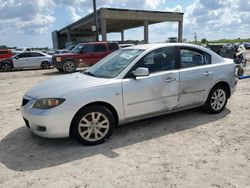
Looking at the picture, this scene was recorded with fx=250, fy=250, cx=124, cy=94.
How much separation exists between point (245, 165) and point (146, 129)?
187cm

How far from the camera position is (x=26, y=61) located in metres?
17.7

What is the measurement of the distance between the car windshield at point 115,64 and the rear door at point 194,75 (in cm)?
97

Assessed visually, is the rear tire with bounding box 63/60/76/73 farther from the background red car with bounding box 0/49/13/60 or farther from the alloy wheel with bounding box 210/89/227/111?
the alloy wheel with bounding box 210/89/227/111

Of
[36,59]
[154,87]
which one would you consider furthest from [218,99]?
[36,59]

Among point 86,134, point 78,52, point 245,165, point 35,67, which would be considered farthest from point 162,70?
point 35,67

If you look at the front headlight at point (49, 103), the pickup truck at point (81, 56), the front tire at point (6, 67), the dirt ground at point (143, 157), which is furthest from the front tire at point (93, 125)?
the front tire at point (6, 67)

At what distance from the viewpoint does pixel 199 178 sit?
3100 mm

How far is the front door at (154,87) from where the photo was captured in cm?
429

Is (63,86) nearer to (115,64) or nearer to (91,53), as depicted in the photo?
(115,64)

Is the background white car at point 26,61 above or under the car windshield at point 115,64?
under

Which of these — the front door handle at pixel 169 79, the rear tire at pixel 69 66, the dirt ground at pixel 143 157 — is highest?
the front door handle at pixel 169 79

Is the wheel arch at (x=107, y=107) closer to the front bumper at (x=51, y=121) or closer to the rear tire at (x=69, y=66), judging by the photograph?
the front bumper at (x=51, y=121)

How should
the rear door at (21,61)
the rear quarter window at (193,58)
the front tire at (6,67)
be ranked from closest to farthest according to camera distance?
the rear quarter window at (193,58) < the front tire at (6,67) < the rear door at (21,61)

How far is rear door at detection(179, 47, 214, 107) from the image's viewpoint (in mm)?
4855
